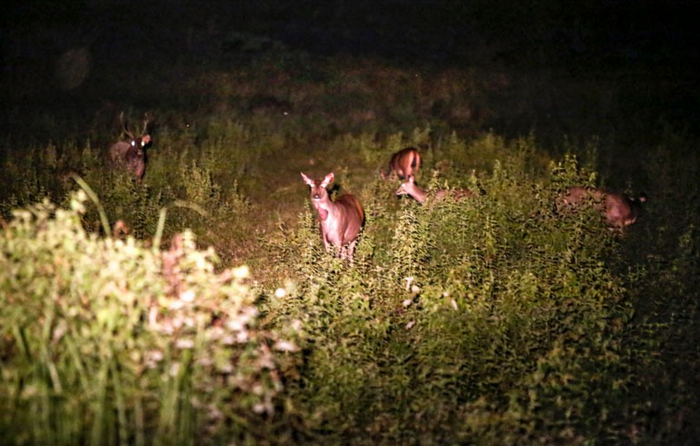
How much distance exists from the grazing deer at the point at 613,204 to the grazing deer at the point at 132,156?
713 centimetres

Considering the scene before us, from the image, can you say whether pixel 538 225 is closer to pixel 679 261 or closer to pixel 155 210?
pixel 679 261

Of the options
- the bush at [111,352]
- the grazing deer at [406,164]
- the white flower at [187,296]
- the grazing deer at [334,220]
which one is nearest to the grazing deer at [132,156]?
the grazing deer at [406,164]

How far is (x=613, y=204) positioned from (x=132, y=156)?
25.8 feet

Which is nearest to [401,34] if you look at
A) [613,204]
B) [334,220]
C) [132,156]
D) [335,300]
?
[132,156]

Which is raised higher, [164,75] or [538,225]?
[164,75]

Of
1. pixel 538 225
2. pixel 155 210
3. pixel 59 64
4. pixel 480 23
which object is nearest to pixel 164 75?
pixel 59 64

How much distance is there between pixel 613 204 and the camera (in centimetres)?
1134

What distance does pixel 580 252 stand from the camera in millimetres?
9211

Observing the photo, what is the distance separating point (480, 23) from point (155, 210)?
25.7 meters

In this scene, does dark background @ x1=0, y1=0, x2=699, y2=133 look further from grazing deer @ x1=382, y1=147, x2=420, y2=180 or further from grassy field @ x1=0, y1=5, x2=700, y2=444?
grazing deer @ x1=382, y1=147, x2=420, y2=180

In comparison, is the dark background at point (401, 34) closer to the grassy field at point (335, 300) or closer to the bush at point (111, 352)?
the grassy field at point (335, 300)

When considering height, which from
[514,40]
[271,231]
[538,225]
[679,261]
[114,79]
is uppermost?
[514,40]

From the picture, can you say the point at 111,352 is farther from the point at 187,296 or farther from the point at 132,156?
the point at 132,156

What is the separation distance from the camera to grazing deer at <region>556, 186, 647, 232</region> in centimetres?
1014
